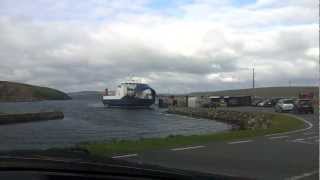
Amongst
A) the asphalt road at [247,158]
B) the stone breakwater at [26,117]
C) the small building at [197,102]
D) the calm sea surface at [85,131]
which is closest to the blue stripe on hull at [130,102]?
the small building at [197,102]

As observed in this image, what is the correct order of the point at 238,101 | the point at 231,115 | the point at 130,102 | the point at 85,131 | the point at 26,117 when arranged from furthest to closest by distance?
the point at 130,102 < the point at 238,101 < the point at 26,117 < the point at 231,115 < the point at 85,131

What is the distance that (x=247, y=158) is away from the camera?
15586mm

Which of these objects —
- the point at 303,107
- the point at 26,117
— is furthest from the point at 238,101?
the point at 303,107

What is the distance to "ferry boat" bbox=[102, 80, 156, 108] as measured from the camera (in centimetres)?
12194

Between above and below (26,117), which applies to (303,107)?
above

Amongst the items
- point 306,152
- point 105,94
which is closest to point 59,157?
point 306,152

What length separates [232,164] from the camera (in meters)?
14.1

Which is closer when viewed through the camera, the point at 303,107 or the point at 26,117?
the point at 303,107

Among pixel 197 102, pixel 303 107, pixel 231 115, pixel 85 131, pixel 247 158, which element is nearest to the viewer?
pixel 247 158

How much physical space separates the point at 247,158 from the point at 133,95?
353 feet

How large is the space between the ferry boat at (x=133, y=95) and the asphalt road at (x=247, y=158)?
332ft

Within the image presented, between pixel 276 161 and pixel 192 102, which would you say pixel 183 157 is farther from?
pixel 192 102

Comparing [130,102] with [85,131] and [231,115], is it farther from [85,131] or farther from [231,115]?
[85,131]

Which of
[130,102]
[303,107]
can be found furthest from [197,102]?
[303,107]
